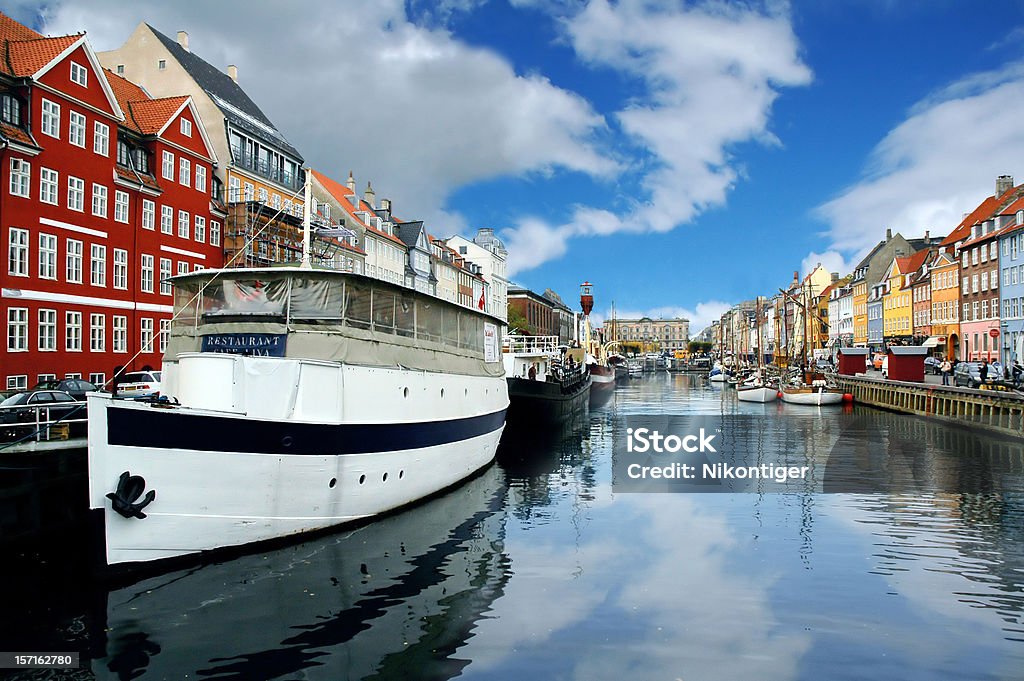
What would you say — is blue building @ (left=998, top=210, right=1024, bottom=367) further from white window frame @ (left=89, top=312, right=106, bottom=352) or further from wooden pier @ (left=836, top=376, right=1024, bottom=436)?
white window frame @ (left=89, top=312, right=106, bottom=352)

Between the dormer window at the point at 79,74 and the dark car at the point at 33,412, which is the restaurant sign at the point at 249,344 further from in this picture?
the dormer window at the point at 79,74

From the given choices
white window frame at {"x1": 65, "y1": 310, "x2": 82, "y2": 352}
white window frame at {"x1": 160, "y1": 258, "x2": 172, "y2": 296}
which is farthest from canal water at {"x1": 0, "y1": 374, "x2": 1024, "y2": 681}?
white window frame at {"x1": 160, "y1": 258, "x2": 172, "y2": 296}

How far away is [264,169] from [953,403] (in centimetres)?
4692

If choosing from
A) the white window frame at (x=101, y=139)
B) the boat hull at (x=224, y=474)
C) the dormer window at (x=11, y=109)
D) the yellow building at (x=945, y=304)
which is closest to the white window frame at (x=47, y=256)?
the dormer window at (x=11, y=109)

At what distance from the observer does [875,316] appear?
320 ft

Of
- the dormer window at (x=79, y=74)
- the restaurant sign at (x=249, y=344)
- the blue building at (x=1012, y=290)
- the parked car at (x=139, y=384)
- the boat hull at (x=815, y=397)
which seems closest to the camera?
the restaurant sign at (x=249, y=344)

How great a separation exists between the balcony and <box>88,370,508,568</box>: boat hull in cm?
3543

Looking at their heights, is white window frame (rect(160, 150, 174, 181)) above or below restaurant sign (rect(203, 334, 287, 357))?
above

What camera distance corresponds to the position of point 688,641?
10.5 meters

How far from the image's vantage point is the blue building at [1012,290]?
5919 cm

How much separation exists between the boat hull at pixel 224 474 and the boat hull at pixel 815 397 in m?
51.1

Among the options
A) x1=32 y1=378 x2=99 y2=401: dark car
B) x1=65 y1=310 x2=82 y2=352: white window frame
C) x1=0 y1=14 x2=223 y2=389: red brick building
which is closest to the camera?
x1=32 y1=378 x2=99 y2=401: dark car

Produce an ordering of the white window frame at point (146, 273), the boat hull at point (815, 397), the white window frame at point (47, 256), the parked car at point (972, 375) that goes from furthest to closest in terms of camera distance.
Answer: the boat hull at point (815, 397), the parked car at point (972, 375), the white window frame at point (146, 273), the white window frame at point (47, 256)

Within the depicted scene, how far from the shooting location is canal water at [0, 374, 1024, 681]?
9766 mm
